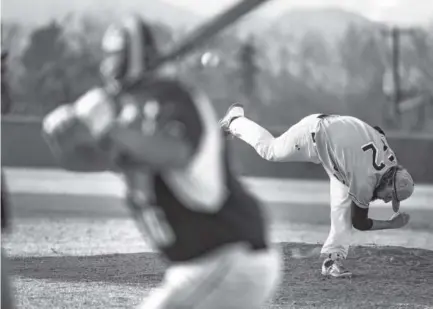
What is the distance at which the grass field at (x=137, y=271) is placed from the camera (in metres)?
4.69

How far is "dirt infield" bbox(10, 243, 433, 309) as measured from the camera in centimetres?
465

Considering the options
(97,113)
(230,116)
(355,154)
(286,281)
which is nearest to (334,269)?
(286,281)

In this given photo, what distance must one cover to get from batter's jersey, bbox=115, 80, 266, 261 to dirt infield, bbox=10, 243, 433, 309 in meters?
1.89

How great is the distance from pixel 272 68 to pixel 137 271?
2.48 metres

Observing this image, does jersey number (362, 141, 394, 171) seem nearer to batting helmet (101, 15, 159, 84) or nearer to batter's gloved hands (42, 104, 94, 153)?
batting helmet (101, 15, 159, 84)

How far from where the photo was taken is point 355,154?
4848 millimetres

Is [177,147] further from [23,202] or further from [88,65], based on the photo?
[23,202]

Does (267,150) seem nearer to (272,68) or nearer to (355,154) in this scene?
(355,154)

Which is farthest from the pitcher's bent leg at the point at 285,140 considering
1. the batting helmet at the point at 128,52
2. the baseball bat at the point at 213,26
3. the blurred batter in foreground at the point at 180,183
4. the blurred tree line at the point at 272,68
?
the blurred batter in foreground at the point at 180,183

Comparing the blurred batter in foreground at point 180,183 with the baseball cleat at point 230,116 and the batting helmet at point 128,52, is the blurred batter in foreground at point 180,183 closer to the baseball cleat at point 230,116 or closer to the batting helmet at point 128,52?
the batting helmet at point 128,52

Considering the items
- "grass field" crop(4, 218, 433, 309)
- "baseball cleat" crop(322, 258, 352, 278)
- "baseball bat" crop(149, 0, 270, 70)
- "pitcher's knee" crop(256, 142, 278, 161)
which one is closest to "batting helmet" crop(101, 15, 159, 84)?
"baseball bat" crop(149, 0, 270, 70)

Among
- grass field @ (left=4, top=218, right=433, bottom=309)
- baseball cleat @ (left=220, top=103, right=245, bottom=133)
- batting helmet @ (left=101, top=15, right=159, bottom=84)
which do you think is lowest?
grass field @ (left=4, top=218, right=433, bottom=309)

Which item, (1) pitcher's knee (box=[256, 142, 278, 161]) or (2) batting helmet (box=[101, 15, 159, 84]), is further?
(1) pitcher's knee (box=[256, 142, 278, 161])

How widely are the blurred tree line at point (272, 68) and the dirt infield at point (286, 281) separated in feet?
4.57
